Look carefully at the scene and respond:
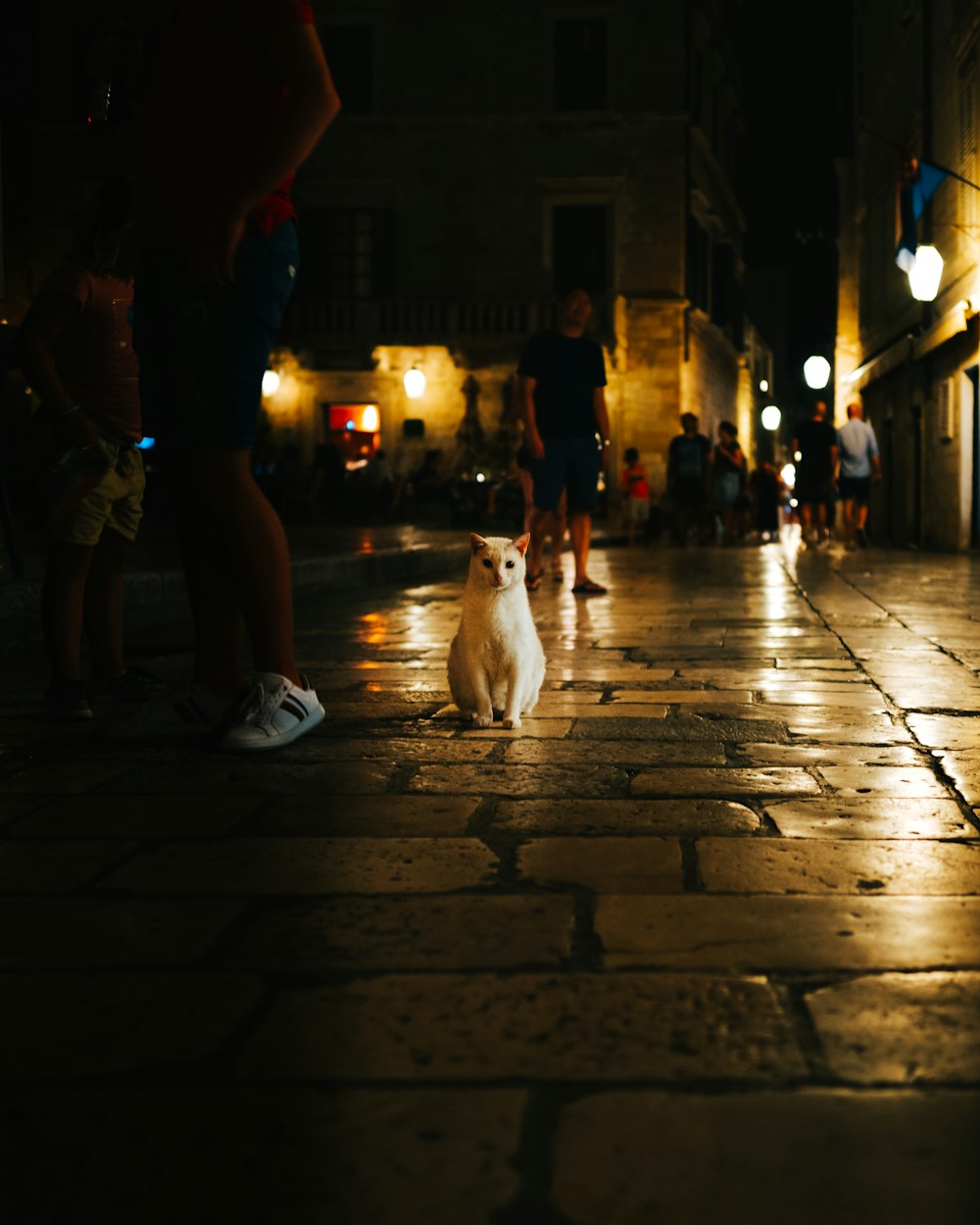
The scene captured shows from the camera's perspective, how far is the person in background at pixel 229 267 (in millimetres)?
3975

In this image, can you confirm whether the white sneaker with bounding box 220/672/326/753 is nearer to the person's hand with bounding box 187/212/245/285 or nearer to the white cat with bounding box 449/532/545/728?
the white cat with bounding box 449/532/545/728

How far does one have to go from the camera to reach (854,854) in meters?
2.89

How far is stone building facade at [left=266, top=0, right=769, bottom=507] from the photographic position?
31.6m

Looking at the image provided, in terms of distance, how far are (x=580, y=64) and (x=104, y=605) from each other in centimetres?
2879

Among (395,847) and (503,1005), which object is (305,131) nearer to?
(395,847)

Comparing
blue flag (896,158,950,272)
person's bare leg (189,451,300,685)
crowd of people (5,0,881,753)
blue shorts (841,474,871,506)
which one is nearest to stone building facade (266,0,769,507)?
blue flag (896,158,950,272)

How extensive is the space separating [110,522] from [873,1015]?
3669 millimetres

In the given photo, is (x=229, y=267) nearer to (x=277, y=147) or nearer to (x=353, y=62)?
(x=277, y=147)

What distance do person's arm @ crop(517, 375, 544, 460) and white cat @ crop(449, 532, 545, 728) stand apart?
18.4ft

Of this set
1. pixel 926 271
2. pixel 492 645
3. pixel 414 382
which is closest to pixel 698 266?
pixel 414 382

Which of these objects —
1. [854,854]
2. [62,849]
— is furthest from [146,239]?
[854,854]

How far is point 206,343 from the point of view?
13.2 ft

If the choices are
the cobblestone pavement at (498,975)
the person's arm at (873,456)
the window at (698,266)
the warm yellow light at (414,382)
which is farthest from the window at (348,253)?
the cobblestone pavement at (498,975)

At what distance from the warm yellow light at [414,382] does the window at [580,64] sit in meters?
6.19
